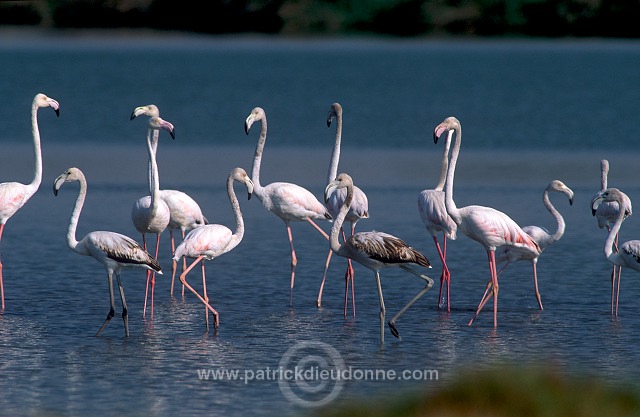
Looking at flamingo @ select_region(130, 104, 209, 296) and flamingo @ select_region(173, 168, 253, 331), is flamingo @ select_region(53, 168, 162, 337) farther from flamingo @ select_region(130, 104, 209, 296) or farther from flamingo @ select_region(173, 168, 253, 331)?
flamingo @ select_region(130, 104, 209, 296)

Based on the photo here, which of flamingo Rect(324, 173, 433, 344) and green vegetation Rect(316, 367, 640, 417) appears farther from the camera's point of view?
flamingo Rect(324, 173, 433, 344)

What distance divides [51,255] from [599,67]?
7111 cm

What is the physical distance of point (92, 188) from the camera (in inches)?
821

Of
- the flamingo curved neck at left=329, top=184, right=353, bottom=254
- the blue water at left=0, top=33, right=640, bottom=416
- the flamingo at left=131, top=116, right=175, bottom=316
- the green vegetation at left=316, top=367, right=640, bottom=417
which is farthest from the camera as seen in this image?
the flamingo at left=131, top=116, right=175, bottom=316

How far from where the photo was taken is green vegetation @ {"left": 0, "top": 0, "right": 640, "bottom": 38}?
4124 inches

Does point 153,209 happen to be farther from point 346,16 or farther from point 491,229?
point 346,16

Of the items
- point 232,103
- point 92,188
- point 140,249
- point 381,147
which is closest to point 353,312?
point 140,249

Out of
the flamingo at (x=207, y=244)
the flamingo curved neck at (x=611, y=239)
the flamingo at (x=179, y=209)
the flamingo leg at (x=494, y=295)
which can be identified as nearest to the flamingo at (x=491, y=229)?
the flamingo leg at (x=494, y=295)

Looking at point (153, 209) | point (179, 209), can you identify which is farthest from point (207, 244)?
point (179, 209)

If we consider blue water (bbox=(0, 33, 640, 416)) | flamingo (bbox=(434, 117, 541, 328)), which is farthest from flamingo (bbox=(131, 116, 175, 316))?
flamingo (bbox=(434, 117, 541, 328))

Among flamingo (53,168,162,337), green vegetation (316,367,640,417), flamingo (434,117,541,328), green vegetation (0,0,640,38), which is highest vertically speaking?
green vegetation (0,0,640,38)

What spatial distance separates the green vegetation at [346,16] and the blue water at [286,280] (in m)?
64.2

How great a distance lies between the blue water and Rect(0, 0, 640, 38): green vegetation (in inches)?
Answer: 2528

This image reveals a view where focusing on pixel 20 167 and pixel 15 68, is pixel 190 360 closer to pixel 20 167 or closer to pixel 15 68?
pixel 20 167
